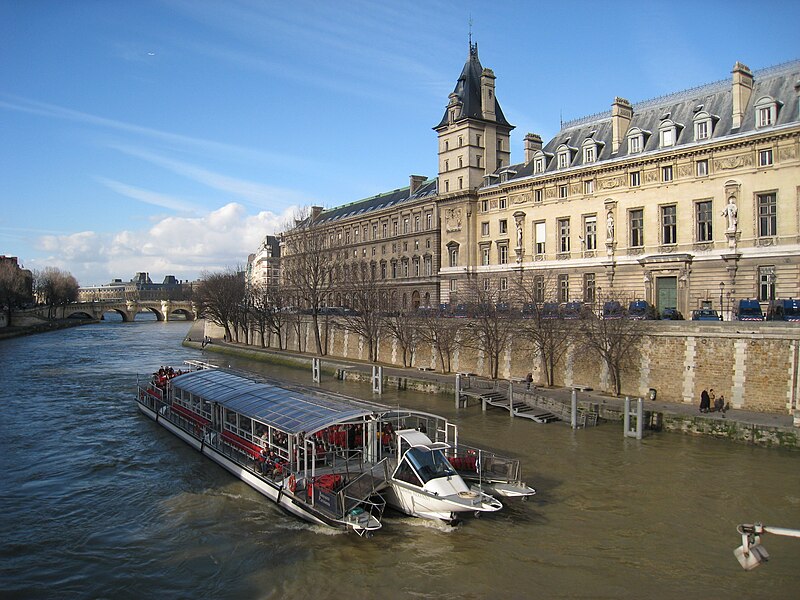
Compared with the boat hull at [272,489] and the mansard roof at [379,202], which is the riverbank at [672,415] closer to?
the boat hull at [272,489]

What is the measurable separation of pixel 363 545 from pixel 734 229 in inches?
1133

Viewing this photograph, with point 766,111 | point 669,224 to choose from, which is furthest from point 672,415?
point 766,111

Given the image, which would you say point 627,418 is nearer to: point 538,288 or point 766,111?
point 538,288

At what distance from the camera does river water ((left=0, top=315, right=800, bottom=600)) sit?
13.6 meters

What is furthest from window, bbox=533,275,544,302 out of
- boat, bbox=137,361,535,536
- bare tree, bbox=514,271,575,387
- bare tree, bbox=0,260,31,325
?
bare tree, bbox=0,260,31,325

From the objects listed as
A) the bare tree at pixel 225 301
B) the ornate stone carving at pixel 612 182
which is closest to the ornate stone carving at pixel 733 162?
the ornate stone carving at pixel 612 182

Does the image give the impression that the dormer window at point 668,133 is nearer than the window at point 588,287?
Yes

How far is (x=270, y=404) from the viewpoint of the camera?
2036 centimetres

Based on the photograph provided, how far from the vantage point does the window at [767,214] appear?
3341cm

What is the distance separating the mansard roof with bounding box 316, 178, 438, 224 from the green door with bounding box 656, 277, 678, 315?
27.3 metres

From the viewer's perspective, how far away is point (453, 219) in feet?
181

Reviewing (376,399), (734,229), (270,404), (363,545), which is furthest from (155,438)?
(734,229)

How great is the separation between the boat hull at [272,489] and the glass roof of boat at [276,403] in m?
1.68

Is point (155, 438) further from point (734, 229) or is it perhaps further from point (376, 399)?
point (734, 229)
